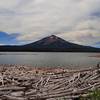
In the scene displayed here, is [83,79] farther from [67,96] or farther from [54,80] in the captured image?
[67,96]

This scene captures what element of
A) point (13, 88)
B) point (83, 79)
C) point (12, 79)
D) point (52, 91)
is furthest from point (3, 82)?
point (83, 79)

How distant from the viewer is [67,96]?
46.8 feet

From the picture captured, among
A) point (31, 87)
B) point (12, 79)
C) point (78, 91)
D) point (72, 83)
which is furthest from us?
point (12, 79)

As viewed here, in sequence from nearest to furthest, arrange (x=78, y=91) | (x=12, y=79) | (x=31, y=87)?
(x=78, y=91), (x=31, y=87), (x=12, y=79)

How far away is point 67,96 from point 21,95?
6.94 ft

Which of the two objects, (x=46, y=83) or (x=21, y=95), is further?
(x=46, y=83)

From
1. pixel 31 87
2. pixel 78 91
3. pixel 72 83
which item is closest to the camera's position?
pixel 78 91

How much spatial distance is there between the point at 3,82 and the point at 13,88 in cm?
234

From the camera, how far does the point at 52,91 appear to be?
50.4 ft

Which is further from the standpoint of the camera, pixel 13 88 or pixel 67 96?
pixel 13 88

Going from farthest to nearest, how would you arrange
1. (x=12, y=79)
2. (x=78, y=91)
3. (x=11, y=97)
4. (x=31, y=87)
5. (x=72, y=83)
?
(x=12, y=79)
(x=72, y=83)
(x=31, y=87)
(x=78, y=91)
(x=11, y=97)

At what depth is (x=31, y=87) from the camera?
631 inches

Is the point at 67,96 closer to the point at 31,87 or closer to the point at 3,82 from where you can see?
the point at 31,87

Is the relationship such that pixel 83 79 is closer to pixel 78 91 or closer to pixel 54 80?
pixel 54 80
